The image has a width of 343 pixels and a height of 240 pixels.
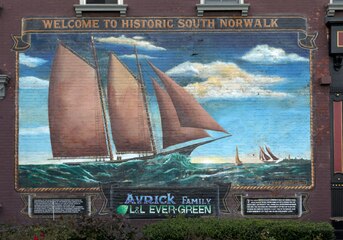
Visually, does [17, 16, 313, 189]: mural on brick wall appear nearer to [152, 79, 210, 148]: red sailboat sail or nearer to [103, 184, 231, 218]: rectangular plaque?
[152, 79, 210, 148]: red sailboat sail

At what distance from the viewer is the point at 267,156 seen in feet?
40.1

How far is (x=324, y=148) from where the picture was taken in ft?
40.1

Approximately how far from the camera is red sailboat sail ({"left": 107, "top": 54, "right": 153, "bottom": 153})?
12227 millimetres

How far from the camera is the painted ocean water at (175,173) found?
12.2 meters

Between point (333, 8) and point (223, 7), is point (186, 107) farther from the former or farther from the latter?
point (333, 8)

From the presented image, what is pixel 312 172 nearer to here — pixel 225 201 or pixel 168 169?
pixel 225 201

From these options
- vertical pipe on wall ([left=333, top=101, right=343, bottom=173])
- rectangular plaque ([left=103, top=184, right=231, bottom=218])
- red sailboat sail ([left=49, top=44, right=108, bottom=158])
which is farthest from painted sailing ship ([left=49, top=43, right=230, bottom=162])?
vertical pipe on wall ([left=333, top=101, right=343, bottom=173])

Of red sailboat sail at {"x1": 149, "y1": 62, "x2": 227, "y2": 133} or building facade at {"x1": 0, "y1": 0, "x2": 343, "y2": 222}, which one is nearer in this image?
building facade at {"x1": 0, "y1": 0, "x2": 343, "y2": 222}

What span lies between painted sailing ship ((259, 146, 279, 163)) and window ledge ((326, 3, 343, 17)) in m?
3.44

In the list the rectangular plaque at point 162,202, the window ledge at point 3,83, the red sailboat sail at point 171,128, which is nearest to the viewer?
the window ledge at point 3,83

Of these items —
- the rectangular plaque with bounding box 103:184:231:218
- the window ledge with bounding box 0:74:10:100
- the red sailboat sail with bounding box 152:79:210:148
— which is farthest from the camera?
the red sailboat sail with bounding box 152:79:210:148

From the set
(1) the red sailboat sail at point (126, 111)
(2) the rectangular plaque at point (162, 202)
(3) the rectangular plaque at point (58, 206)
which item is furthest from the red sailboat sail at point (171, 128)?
(3) the rectangular plaque at point (58, 206)

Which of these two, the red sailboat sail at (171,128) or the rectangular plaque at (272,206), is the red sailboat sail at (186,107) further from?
the rectangular plaque at (272,206)

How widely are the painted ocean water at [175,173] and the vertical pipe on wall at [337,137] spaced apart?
69cm
